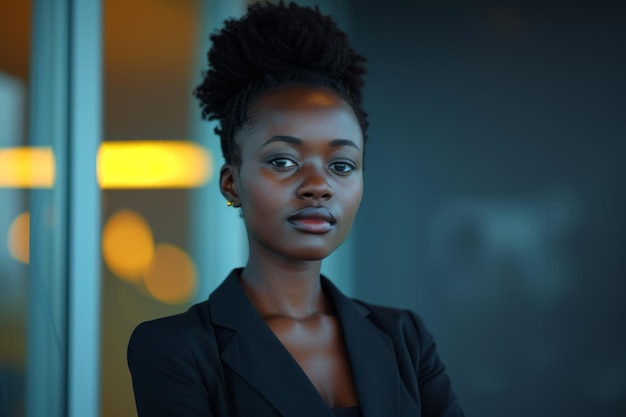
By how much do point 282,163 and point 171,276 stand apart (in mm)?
1241

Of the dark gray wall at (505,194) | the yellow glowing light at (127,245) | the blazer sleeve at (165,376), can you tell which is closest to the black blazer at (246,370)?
the blazer sleeve at (165,376)

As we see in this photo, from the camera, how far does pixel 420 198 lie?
3.79 meters

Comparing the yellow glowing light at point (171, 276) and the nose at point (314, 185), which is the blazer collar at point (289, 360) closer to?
the nose at point (314, 185)

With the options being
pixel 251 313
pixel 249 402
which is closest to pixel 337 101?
pixel 251 313

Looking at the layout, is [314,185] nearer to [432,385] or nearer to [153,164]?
[432,385]

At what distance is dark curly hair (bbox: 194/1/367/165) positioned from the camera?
1.38 metres

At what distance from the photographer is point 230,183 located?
4.63ft

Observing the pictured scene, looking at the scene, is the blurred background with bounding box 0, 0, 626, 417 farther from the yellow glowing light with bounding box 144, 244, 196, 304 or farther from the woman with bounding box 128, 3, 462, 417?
the woman with bounding box 128, 3, 462, 417

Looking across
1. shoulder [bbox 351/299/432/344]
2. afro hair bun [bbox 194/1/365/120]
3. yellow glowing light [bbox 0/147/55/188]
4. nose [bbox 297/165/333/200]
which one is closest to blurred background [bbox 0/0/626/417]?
yellow glowing light [bbox 0/147/55/188]

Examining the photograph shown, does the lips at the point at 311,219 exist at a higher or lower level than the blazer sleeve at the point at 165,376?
higher

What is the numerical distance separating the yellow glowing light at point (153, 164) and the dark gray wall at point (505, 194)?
4.76ft

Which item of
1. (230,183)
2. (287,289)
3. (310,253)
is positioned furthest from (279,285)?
(230,183)

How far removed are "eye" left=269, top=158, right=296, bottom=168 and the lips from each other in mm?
88

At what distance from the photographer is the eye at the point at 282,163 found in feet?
4.25
